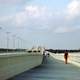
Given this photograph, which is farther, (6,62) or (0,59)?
(6,62)

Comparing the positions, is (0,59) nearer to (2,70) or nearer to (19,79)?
(2,70)

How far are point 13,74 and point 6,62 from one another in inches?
114

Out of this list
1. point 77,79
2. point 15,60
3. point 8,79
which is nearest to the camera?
point 8,79

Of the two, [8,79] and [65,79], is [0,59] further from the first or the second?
[65,79]

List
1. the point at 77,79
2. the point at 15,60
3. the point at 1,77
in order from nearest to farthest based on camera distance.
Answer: the point at 1,77, the point at 77,79, the point at 15,60

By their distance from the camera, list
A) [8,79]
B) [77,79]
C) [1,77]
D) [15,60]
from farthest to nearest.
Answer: [15,60] → [77,79] → [8,79] → [1,77]

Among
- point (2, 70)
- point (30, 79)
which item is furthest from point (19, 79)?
point (2, 70)

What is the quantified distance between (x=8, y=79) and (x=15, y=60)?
154 inches

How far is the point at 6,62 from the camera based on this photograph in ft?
71.1

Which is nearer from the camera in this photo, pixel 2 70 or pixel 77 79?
pixel 2 70

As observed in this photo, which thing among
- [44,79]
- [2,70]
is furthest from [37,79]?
[2,70]

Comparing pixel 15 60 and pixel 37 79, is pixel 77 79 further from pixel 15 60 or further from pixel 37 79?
pixel 15 60

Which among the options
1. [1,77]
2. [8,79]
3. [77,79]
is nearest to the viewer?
[1,77]

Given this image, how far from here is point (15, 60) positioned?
25375 mm
